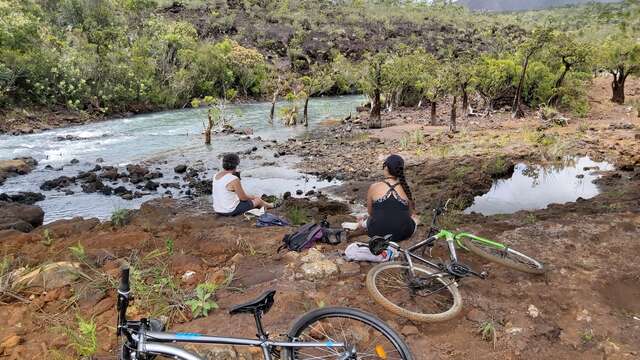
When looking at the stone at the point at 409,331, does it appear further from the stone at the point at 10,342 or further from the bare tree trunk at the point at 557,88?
the bare tree trunk at the point at 557,88

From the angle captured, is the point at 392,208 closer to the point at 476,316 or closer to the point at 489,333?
the point at 476,316

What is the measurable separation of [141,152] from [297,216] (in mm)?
13954

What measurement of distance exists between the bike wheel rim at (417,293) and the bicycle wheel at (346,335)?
130cm

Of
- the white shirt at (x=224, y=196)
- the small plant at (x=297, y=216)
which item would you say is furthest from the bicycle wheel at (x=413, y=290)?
the small plant at (x=297, y=216)

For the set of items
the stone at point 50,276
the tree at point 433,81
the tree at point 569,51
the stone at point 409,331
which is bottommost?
the stone at point 409,331

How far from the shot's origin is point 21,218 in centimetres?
1091

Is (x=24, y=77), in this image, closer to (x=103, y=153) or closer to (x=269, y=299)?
(x=103, y=153)

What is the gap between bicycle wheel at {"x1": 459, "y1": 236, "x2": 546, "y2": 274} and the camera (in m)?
5.67

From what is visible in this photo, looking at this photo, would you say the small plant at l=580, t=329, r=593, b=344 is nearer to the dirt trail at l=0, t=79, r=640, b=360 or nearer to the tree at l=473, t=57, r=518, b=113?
the dirt trail at l=0, t=79, r=640, b=360

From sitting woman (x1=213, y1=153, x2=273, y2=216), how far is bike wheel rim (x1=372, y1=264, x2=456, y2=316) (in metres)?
4.11

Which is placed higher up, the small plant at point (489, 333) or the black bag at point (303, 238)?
the black bag at point (303, 238)

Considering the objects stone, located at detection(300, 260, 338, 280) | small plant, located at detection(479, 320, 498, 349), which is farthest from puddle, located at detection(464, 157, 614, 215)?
small plant, located at detection(479, 320, 498, 349)

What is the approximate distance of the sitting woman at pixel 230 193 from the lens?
8.20 m

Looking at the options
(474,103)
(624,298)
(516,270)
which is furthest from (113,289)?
(474,103)
